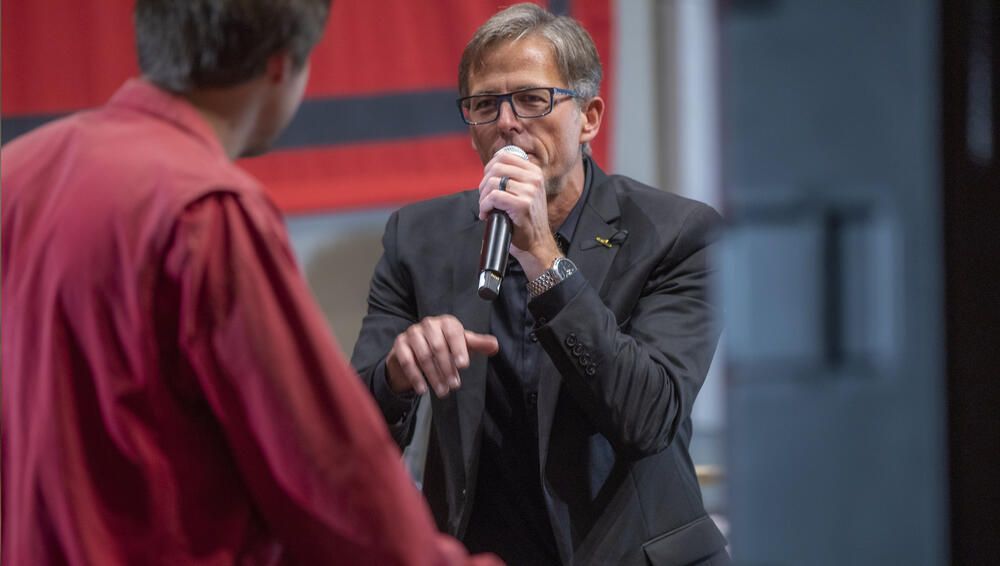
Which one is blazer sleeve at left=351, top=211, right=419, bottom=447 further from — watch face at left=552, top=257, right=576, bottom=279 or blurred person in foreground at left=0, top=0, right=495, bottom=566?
blurred person in foreground at left=0, top=0, right=495, bottom=566

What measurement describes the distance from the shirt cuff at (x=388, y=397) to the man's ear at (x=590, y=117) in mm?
541

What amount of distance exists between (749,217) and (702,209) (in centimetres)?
103

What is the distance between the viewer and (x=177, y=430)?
811 mm

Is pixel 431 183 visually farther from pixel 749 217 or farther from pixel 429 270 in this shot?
pixel 749 217

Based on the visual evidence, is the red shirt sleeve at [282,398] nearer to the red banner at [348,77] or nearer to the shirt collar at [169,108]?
the shirt collar at [169,108]

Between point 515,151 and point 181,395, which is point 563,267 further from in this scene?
point 181,395

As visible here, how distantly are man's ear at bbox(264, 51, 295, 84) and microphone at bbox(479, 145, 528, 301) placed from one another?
1.65 ft

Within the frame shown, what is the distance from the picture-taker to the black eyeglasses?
1661 millimetres

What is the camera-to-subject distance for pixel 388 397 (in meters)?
1.52

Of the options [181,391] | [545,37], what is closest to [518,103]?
[545,37]

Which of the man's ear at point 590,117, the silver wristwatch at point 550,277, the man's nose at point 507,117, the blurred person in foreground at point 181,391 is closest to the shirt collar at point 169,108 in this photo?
the blurred person in foreground at point 181,391

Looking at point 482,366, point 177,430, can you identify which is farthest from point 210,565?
point 482,366

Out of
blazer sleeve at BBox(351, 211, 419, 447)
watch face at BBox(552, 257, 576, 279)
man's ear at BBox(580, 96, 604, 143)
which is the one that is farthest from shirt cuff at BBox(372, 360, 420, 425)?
man's ear at BBox(580, 96, 604, 143)

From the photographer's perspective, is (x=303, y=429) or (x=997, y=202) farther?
(x=303, y=429)
